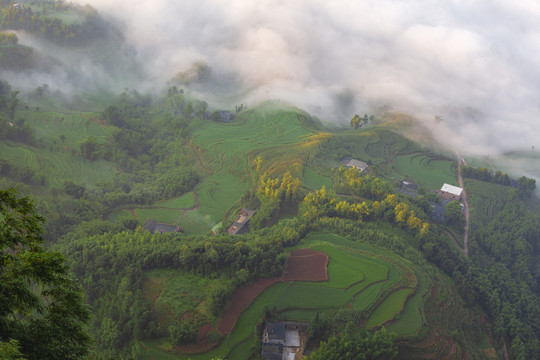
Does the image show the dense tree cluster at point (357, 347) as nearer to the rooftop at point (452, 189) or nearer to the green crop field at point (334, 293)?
the green crop field at point (334, 293)

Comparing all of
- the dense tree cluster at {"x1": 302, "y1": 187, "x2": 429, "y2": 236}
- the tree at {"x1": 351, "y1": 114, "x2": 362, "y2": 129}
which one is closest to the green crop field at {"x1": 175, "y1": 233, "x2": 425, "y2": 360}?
the dense tree cluster at {"x1": 302, "y1": 187, "x2": 429, "y2": 236}

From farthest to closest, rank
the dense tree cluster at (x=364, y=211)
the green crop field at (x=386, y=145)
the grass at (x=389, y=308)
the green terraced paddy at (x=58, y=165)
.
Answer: the green crop field at (x=386, y=145), the green terraced paddy at (x=58, y=165), the dense tree cluster at (x=364, y=211), the grass at (x=389, y=308)

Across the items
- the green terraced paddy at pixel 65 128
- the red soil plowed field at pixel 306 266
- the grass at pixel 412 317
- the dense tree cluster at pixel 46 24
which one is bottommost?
the grass at pixel 412 317

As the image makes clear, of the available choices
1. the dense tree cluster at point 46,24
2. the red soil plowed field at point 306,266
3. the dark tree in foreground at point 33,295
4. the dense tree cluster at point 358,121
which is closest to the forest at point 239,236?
the dark tree in foreground at point 33,295

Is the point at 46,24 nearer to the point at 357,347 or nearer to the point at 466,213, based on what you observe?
the point at 466,213

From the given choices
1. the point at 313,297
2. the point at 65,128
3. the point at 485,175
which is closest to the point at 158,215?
the point at 313,297

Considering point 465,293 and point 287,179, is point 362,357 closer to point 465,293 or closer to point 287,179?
point 465,293

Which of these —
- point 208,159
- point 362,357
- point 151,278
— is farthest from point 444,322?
point 208,159
